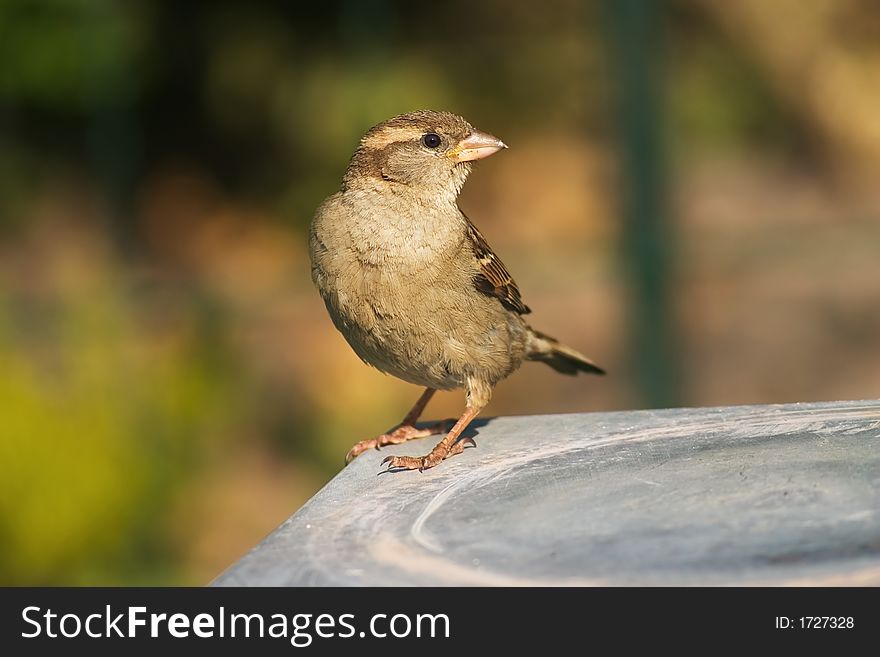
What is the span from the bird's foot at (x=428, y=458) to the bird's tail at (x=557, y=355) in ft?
3.22

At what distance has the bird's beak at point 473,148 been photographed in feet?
13.2

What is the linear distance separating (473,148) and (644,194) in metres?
2.28

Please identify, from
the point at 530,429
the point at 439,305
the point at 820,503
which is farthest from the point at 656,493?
the point at 439,305

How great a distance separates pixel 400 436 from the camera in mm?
3867

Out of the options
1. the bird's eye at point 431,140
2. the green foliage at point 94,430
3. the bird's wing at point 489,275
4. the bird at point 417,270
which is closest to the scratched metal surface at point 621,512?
the bird at point 417,270

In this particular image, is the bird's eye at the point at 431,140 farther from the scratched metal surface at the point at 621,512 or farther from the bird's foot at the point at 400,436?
the scratched metal surface at the point at 621,512

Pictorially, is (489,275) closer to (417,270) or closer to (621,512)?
(417,270)

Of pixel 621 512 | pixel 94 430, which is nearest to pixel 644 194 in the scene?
pixel 94 430

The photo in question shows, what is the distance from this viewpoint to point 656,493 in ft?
8.22

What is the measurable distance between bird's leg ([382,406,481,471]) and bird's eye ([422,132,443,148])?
90 centimetres

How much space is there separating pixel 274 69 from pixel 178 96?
20.4 inches

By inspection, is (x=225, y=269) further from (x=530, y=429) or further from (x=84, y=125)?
(x=530, y=429)

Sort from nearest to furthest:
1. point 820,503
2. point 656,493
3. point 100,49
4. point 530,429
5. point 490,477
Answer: point 820,503 < point 656,493 < point 490,477 < point 530,429 < point 100,49

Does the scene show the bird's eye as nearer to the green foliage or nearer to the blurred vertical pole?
the green foliage
